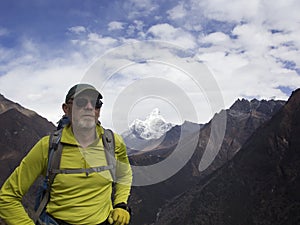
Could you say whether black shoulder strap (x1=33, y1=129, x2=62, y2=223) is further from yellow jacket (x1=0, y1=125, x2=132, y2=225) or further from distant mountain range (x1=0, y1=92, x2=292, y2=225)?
distant mountain range (x1=0, y1=92, x2=292, y2=225)

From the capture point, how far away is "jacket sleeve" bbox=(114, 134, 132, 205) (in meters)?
3.74

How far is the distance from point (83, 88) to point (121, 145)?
2.48 ft

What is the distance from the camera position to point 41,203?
3326mm

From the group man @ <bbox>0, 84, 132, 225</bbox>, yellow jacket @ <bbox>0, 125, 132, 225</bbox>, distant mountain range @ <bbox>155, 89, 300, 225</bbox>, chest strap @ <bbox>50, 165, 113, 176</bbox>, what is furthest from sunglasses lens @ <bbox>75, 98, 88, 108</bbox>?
distant mountain range @ <bbox>155, 89, 300, 225</bbox>

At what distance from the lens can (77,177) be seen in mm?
3326

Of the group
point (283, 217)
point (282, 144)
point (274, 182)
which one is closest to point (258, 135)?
point (282, 144)

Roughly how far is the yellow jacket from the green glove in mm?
61

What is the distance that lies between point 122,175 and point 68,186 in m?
0.75

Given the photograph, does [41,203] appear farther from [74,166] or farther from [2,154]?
[2,154]

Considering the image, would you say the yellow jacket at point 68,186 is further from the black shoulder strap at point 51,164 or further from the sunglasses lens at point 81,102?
the sunglasses lens at point 81,102

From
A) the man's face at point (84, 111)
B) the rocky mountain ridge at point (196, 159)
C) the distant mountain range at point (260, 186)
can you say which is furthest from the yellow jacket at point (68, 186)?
the rocky mountain ridge at point (196, 159)

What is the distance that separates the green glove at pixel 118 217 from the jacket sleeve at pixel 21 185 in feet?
2.68

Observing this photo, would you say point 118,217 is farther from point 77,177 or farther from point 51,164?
point 51,164

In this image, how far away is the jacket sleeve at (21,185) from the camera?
3154mm
